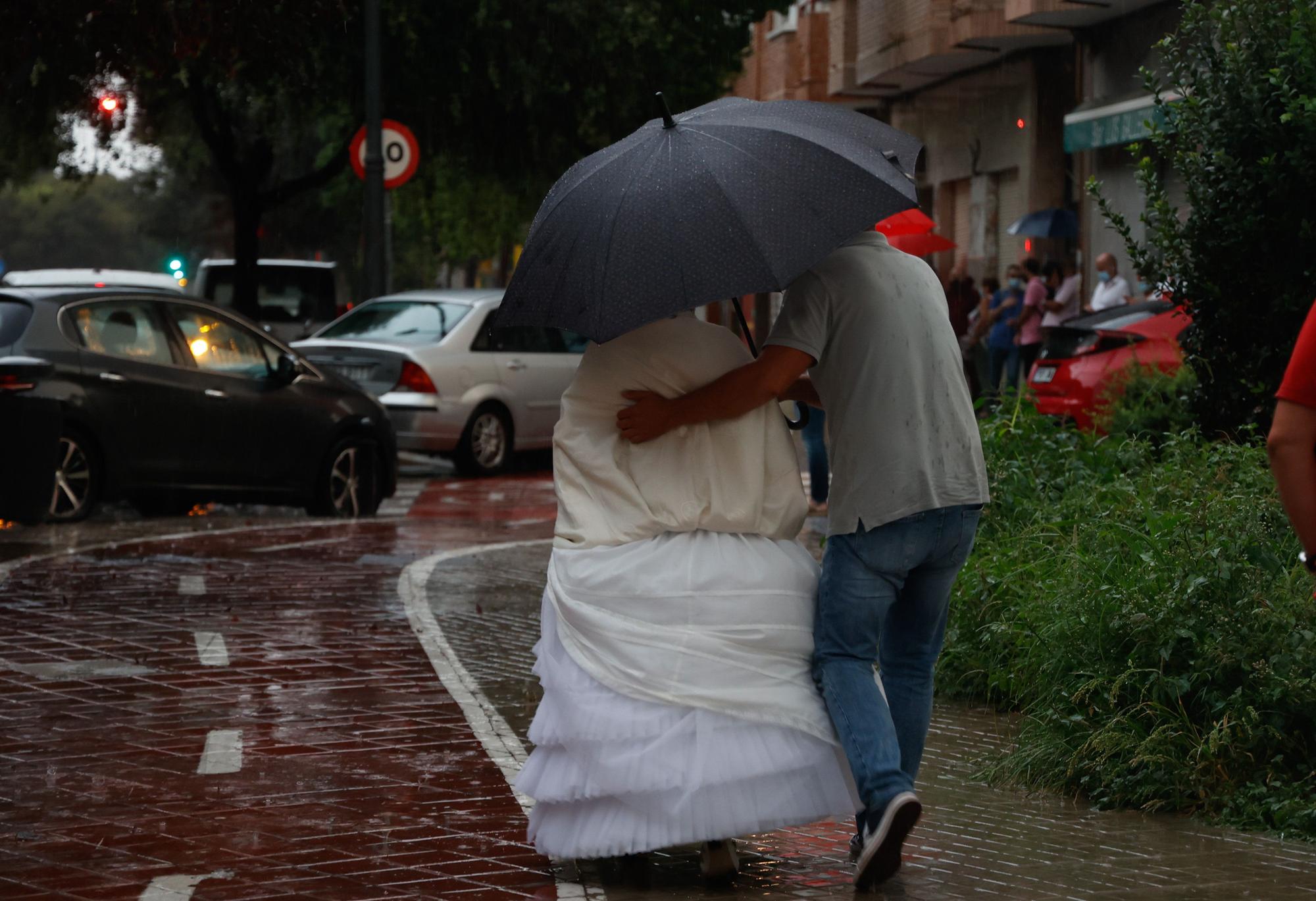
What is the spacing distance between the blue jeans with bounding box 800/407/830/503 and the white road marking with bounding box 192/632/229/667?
5.35 metres

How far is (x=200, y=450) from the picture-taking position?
1343 cm

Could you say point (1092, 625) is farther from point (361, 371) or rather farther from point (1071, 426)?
point (361, 371)

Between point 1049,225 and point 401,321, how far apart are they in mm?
9785

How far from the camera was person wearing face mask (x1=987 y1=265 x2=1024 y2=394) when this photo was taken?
22812mm

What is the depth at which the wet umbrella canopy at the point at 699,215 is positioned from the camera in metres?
4.64

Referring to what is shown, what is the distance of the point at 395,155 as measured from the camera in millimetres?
21828

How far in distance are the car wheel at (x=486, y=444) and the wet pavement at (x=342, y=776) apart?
7191 mm

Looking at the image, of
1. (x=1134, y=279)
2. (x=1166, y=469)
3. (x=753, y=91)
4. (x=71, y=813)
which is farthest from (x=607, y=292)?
(x=753, y=91)

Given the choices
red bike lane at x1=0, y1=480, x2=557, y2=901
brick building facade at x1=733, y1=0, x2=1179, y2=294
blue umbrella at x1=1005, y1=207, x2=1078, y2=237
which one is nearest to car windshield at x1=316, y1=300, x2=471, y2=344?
red bike lane at x1=0, y1=480, x2=557, y2=901

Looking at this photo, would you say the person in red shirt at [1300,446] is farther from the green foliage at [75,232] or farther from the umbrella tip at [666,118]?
the green foliage at [75,232]

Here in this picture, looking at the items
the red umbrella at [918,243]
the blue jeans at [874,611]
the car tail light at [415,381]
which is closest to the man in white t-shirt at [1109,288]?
the red umbrella at [918,243]

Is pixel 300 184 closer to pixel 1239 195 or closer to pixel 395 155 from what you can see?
pixel 395 155

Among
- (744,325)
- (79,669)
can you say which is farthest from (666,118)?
(79,669)

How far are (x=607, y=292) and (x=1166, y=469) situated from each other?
3974 millimetres
